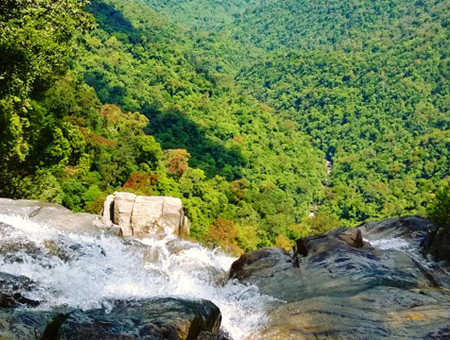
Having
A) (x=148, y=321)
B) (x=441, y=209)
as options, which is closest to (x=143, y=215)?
(x=148, y=321)

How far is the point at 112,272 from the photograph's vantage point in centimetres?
1081

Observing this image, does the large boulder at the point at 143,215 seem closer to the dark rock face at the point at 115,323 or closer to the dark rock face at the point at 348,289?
the dark rock face at the point at 348,289

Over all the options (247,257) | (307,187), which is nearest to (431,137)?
(307,187)

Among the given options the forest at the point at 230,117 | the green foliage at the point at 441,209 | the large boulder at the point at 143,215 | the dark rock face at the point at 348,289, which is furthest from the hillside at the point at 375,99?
the dark rock face at the point at 348,289

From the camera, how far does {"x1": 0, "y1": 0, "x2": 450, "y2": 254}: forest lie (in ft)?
59.4

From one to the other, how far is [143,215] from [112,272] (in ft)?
23.5

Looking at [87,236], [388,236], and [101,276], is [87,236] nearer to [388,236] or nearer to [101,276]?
[101,276]

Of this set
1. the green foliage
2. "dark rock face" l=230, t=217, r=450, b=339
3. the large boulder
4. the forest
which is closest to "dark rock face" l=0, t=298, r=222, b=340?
"dark rock face" l=230, t=217, r=450, b=339

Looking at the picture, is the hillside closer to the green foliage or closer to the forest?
the forest

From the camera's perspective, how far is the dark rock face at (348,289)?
8.14 m

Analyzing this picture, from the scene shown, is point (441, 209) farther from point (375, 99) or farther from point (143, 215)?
point (375, 99)

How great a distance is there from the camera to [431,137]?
96500 millimetres

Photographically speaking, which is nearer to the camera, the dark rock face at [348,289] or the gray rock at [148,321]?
the gray rock at [148,321]

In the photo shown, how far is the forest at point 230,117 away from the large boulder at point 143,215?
121 inches
